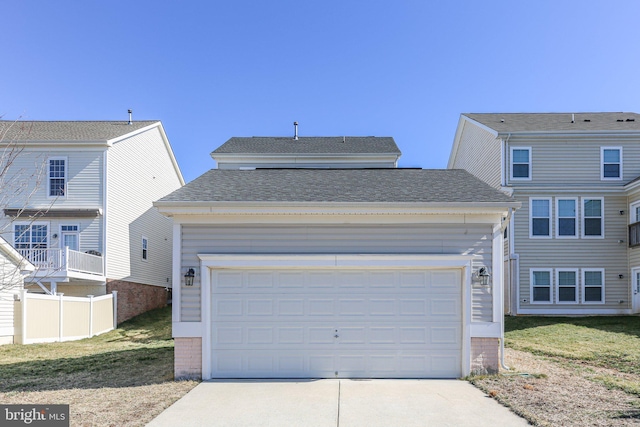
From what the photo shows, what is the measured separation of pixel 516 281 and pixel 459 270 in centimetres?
1094

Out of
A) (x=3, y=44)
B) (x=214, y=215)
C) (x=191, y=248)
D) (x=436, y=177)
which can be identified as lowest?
(x=191, y=248)

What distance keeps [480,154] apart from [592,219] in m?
5.38

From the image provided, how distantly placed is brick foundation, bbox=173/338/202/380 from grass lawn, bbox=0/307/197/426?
26 cm

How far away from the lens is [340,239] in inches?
384

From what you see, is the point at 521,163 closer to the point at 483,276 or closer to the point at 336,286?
the point at 483,276

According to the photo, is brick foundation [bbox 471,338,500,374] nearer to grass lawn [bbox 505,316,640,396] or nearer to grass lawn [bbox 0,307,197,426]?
grass lawn [bbox 505,316,640,396]

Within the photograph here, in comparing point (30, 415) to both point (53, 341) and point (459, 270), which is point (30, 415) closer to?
point (459, 270)

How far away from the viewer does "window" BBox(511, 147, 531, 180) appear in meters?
19.9

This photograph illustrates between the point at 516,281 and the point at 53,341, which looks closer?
the point at 53,341

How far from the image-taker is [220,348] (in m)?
9.64

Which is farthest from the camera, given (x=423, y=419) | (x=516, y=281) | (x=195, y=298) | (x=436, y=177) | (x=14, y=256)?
(x=516, y=281)

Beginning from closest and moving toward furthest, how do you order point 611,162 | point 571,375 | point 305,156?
1. point 571,375
2. point 611,162
3. point 305,156

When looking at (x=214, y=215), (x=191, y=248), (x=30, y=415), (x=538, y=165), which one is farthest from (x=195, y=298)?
(x=538, y=165)

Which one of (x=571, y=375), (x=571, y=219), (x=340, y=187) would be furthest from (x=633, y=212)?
(x=340, y=187)
